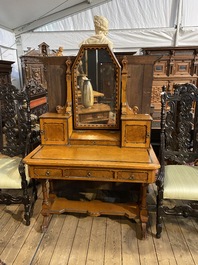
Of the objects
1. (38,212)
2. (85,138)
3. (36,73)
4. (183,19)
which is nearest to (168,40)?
(183,19)

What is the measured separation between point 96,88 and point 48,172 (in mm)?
782

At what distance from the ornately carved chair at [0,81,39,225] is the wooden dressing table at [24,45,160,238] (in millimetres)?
201

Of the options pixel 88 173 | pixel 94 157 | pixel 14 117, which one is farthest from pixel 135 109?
pixel 14 117

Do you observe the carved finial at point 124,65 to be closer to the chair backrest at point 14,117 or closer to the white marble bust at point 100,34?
the white marble bust at point 100,34

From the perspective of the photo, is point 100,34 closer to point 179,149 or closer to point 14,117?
point 14,117

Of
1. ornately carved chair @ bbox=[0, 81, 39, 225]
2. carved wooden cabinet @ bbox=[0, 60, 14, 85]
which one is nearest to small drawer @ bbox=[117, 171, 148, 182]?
ornately carved chair @ bbox=[0, 81, 39, 225]

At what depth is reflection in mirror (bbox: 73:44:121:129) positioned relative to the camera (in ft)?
5.44

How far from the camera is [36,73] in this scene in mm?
5105

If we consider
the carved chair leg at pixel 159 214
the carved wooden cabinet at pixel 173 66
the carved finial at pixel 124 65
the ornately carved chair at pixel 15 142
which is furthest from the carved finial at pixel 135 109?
the carved wooden cabinet at pixel 173 66

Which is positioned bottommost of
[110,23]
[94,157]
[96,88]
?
[94,157]

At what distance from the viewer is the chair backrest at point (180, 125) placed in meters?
1.76

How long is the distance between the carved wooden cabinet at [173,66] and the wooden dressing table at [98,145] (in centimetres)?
324

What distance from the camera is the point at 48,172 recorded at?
156 centimetres

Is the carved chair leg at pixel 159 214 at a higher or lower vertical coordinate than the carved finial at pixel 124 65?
lower
